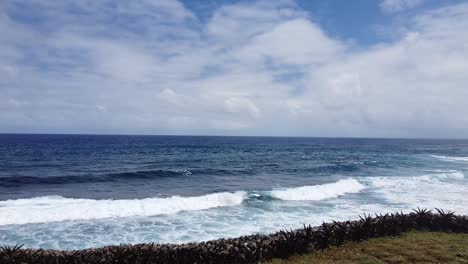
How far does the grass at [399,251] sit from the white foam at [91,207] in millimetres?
12725

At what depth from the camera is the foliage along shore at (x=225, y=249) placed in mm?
9039

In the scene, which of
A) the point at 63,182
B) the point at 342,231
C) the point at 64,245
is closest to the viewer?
the point at 342,231

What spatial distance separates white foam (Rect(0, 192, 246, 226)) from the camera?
63.0 feet

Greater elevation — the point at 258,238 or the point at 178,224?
the point at 258,238

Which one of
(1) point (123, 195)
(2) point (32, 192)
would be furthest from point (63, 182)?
(1) point (123, 195)

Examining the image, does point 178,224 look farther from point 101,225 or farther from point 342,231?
point 342,231

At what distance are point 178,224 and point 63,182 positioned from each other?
2182 centimetres

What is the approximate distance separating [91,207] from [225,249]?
49.1 feet

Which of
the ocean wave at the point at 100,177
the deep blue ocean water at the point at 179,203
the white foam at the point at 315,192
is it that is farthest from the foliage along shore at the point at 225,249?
the ocean wave at the point at 100,177

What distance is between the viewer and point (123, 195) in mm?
27828

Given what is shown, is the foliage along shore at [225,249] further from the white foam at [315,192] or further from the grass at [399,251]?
the white foam at [315,192]

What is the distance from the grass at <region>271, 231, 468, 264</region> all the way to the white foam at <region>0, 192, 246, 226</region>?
1272 centimetres

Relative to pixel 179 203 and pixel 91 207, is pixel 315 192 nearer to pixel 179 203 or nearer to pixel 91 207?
pixel 179 203

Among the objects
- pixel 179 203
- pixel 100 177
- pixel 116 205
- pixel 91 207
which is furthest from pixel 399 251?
pixel 100 177
